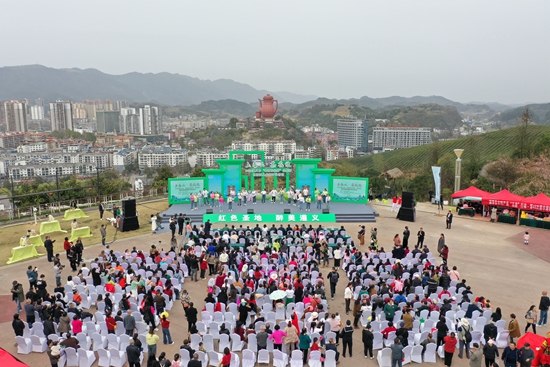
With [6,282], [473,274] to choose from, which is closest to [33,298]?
[6,282]

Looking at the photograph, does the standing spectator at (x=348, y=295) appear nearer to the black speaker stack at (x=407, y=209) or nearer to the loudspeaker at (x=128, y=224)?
the black speaker stack at (x=407, y=209)

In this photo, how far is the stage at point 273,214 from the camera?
24.2 meters

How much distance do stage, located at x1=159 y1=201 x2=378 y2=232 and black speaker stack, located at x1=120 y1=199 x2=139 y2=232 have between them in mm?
1702

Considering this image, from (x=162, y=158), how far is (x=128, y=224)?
145 metres

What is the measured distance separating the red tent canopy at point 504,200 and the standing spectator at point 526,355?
56.1ft

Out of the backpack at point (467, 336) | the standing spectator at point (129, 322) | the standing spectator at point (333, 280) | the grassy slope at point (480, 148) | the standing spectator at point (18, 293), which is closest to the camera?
the backpack at point (467, 336)

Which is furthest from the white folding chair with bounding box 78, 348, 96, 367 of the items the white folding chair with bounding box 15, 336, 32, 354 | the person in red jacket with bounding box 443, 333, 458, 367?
the person in red jacket with bounding box 443, 333, 458, 367

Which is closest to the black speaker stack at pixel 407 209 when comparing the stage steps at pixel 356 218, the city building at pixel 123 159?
Result: the stage steps at pixel 356 218

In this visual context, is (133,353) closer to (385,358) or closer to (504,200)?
(385,358)

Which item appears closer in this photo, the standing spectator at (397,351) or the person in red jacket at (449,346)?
the standing spectator at (397,351)

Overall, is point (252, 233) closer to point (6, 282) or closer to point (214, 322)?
point (214, 322)

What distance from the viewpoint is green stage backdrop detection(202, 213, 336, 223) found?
953 inches

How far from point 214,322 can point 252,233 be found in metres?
8.49

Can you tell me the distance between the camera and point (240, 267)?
14625 mm
